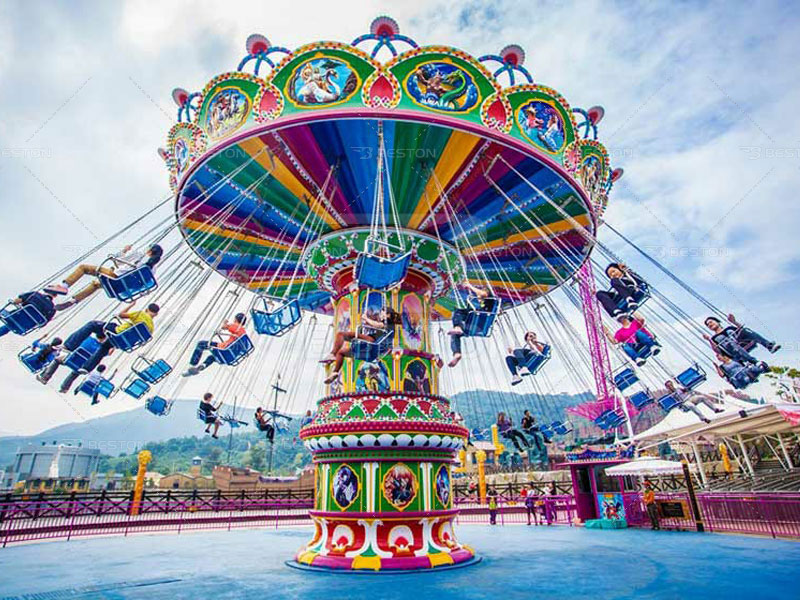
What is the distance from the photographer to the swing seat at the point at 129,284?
7578 millimetres

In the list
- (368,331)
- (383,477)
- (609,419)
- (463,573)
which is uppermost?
(368,331)

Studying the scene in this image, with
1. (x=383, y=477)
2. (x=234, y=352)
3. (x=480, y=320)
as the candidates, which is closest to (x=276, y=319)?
(x=234, y=352)

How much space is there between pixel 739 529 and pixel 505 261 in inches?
412

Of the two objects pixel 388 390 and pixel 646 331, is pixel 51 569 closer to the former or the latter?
pixel 388 390

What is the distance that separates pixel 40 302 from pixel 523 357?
8.42m

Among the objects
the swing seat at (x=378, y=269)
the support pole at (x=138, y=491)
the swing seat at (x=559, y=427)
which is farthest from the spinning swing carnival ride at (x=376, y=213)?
the support pole at (x=138, y=491)

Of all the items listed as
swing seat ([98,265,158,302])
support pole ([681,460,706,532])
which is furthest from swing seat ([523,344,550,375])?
support pole ([681,460,706,532])

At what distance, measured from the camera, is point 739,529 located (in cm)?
1404

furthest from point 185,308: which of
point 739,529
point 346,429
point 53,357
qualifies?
point 739,529

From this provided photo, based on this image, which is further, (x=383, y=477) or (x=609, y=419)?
(x=609, y=419)

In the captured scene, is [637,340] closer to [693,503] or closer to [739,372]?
[739,372]

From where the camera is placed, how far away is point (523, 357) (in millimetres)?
9750

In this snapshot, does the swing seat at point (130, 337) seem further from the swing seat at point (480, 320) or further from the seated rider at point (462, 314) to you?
the swing seat at point (480, 320)

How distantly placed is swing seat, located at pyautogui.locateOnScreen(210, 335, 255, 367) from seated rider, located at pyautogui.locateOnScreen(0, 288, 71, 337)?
273 cm
